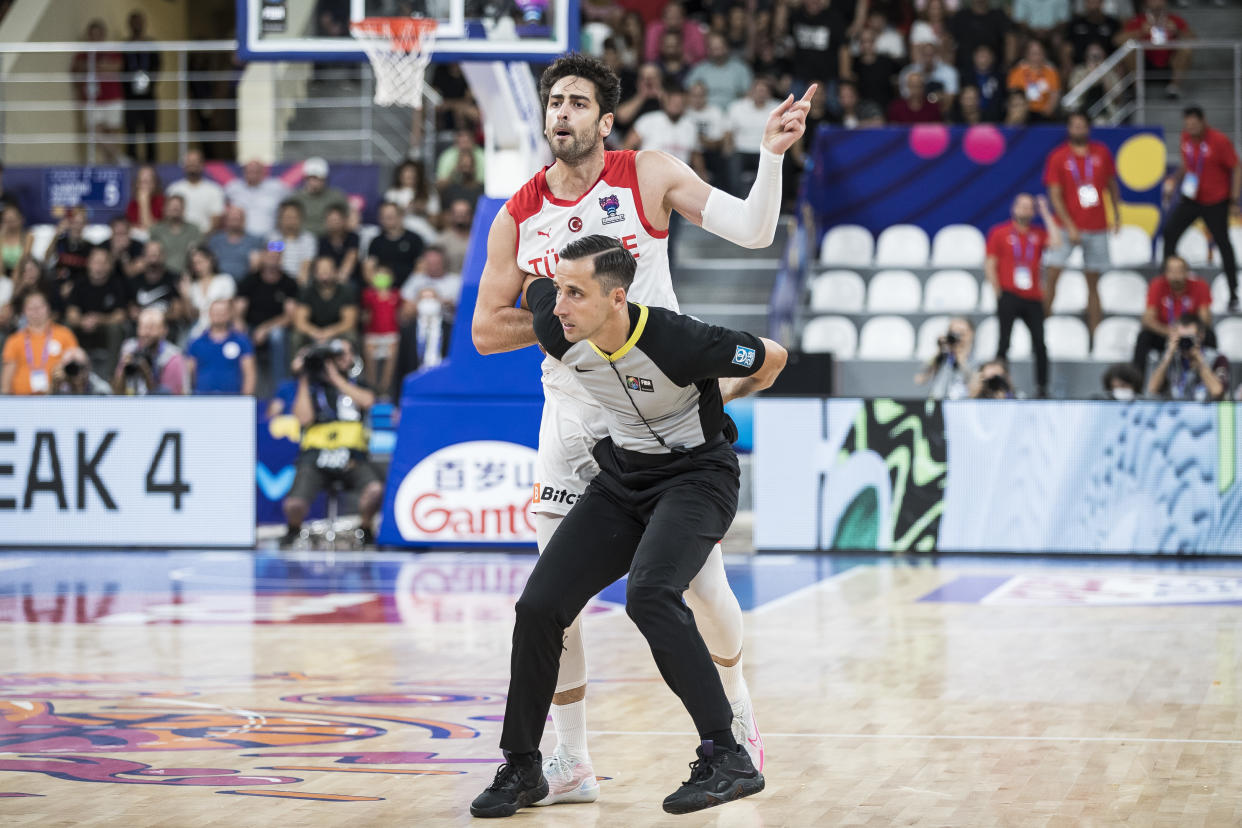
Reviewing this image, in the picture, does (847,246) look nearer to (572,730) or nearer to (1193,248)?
(1193,248)

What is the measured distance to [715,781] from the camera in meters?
4.94

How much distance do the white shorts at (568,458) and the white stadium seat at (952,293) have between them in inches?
543

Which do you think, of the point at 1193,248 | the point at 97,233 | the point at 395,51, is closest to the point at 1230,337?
the point at 1193,248

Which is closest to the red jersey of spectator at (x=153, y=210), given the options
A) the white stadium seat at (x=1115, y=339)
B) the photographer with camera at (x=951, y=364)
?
the photographer with camera at (x=951, y=364)

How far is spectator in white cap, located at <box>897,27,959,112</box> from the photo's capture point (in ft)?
66.0

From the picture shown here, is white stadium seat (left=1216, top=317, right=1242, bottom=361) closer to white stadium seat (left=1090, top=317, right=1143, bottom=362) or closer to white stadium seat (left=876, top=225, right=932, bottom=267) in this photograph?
white stadium seat (left=1090, top=317, right=1143, bottom=362)

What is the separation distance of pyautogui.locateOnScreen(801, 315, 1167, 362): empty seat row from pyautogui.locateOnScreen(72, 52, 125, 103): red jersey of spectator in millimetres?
10262

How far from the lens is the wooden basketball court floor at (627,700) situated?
5.37 m

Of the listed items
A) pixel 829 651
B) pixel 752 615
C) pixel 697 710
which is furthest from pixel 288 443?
pixel 697 710

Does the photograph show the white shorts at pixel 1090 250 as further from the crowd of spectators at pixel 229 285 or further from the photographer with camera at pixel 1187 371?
the crowd of spectators at pixel 229 285

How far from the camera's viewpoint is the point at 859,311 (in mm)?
19219

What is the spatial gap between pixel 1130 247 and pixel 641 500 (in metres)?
15.5

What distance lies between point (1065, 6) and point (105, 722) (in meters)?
17.6

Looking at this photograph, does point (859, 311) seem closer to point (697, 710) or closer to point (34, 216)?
point (34, 216)
